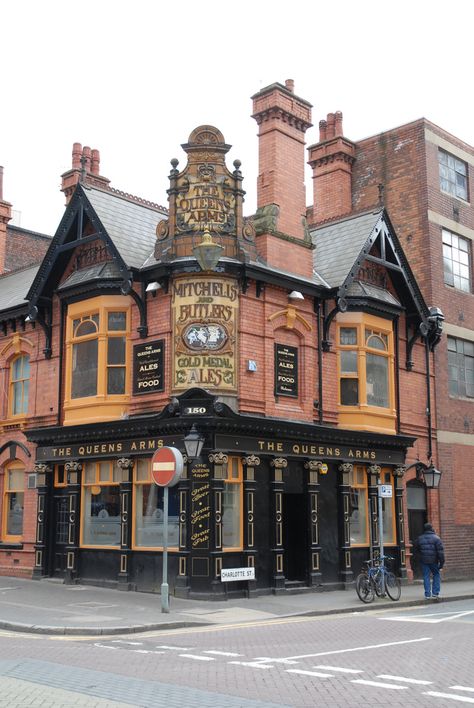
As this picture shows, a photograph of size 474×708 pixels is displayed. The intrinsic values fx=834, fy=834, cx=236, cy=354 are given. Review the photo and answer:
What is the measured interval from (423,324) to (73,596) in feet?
41.8

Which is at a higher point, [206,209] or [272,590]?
[206,209]

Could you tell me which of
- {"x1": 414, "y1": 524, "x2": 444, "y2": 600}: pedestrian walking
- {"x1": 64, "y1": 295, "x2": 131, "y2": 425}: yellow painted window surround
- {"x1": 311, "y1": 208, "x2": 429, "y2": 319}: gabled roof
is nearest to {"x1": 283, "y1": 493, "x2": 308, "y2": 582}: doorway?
{"x1": 414, "y1": 524, "x2": 444, "y2": 600}: pedestrian walking

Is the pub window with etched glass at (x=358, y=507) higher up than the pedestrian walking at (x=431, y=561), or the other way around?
the pub window with etched glass at (x=358, y=507)

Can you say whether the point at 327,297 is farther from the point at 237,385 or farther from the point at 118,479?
the point at 118,479

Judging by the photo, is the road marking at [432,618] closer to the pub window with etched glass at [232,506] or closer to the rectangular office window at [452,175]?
the pub window with etched glass at [232,506]

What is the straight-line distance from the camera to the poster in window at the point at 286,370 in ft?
67.7

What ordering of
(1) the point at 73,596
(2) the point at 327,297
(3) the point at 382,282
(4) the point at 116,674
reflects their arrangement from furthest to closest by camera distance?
(3) the point at 382,282 < (2) the point at 327,297 < (1) the point at 73,596 < (4) the point at 116,674

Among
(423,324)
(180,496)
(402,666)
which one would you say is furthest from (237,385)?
(402,666)

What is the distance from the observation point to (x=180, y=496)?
61.2ft

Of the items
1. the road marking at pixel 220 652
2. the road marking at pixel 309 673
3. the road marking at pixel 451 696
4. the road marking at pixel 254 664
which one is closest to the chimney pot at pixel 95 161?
the road marking at pixel 220 652

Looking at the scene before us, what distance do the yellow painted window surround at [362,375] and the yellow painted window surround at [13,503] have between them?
374 inches

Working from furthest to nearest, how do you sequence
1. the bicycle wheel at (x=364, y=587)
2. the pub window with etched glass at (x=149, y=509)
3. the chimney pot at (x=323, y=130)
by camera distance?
the chimney pot at (x=323, y=130) < the pub window with etched glass at (x=149, y=509) < the bicycle wheel at (x=364, y=587)

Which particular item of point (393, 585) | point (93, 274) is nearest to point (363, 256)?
point (93, 274)

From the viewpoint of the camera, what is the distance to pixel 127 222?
22.1 m
